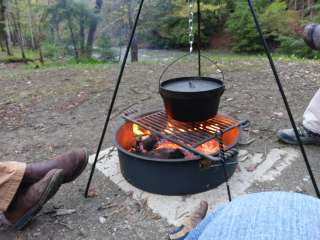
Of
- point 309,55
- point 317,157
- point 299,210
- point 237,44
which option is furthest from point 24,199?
point 237,44

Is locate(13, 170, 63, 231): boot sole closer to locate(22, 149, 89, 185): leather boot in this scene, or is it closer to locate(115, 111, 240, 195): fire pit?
locate(22, 149, 89, 185): leather boot

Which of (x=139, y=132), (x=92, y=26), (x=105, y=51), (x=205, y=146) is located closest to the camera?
(x=205, y=146)

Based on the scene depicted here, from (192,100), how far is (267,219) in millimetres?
1334

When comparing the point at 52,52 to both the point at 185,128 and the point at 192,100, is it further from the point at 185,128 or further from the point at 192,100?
the point at 192,100

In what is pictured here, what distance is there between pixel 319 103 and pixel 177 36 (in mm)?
15360

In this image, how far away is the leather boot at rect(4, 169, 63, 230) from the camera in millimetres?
1882

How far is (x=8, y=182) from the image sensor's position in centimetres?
187

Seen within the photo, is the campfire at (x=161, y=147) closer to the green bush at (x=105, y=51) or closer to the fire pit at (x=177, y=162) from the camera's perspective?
the fire pit at (x=177, y=162)

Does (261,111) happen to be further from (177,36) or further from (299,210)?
(177,36)

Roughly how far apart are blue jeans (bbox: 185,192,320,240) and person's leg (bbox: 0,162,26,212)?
53.5 inches

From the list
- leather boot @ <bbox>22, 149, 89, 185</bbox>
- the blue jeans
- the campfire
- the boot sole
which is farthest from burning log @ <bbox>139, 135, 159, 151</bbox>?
the blue jeans

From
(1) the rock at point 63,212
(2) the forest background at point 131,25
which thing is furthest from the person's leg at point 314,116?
(2) the forest background at point 131,25

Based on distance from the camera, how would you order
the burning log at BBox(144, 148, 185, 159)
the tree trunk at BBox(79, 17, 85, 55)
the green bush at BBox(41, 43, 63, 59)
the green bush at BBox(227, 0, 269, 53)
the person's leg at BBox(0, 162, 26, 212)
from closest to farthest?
the person's leg at BBox(0, 162, 26, 212), the burning log at BBox(144, 148, 185, 159), the tree trunk at BBox(79, 17, 85, 55), the green bush at BBox(41, 43, 63, 59), the green bush at BBox(227, 0, 269, 53)

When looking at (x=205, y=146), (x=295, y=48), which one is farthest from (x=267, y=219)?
(x=295, y=48)
